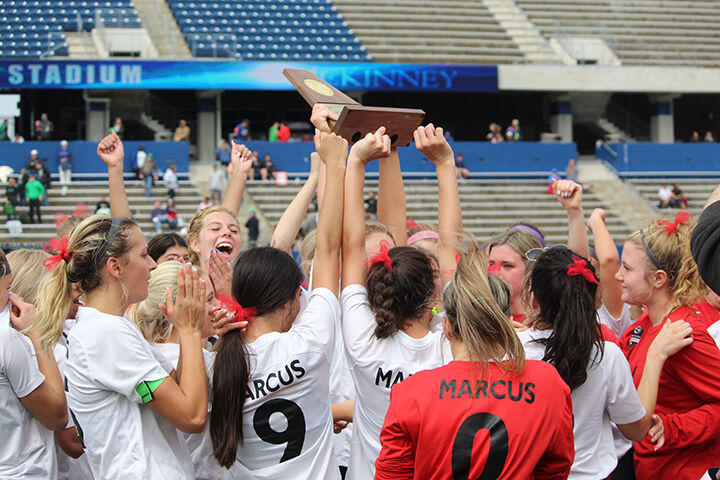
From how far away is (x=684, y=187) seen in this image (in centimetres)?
2141

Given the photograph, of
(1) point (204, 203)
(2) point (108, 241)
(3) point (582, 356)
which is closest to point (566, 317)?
(3) point (582, 356)

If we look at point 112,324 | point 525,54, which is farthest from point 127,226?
point 525,54

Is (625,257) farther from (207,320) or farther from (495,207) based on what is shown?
(495,207)

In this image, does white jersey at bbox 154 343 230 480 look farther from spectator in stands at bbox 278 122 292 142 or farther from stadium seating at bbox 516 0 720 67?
stadium seating at bbox 516 0 720 67

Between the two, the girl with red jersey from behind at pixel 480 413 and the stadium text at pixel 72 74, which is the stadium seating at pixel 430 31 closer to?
the stadium text at pixel 72 74

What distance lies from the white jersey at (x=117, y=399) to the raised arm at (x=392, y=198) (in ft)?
5.12

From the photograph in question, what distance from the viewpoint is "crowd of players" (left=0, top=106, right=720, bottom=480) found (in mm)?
2404

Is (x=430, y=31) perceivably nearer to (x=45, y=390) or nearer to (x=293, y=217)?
(x=293, y=217)

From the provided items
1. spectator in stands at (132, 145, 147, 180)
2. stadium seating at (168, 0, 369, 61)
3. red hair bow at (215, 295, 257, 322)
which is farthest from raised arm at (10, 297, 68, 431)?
stadium seating at (168, 0, 369, 61)

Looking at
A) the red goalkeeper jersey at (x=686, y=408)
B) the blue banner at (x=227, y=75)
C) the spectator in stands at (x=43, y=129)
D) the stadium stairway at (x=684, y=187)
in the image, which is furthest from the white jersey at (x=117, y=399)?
the stadium stairway at (x=684, y=187)

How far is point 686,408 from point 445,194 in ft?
4.51

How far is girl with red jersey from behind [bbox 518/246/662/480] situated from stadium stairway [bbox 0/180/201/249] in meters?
15.1

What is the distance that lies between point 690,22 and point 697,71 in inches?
156

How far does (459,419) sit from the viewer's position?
2357 millimetres
